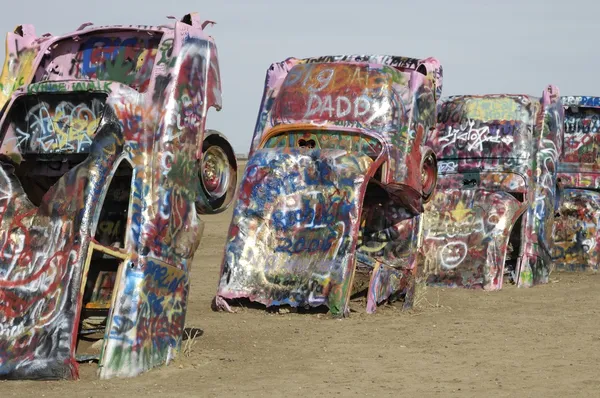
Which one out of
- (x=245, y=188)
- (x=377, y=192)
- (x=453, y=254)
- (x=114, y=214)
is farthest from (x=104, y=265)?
(x=453, y=254)

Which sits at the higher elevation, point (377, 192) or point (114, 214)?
point (377, 192)

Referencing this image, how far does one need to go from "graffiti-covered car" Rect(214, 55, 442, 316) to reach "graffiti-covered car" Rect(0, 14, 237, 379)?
2424 millimetres

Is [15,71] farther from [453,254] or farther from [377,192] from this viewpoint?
[453,254]

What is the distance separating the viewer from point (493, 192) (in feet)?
49.1

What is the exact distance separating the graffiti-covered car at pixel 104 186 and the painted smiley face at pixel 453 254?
5.96m

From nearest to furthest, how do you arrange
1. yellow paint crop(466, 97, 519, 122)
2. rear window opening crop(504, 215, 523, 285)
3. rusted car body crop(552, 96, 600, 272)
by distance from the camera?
rear window opening crop(504, 215, 523, 285), yellow paint crop(466, 97, 519, 122), rusted car body crop(552, 96, 600, 272)

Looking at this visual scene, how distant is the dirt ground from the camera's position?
Result: 25.5 feet

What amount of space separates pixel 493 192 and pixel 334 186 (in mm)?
4079

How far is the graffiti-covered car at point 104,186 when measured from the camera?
765 centimetres

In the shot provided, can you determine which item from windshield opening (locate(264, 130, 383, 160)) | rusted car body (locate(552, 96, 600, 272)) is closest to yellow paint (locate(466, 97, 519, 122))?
rusted car body (locate(552, 96, 600, 272))

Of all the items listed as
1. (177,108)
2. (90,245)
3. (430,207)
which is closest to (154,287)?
(90,245)

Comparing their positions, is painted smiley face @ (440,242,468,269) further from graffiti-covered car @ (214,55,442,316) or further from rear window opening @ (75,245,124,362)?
rear window opening @ (75,245,124,362)

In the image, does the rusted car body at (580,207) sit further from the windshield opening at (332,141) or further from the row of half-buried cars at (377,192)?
the windshield opening at (332,141)

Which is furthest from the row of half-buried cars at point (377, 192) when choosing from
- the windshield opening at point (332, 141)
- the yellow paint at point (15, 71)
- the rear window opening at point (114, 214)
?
the yellow paint at point (15, 71)
